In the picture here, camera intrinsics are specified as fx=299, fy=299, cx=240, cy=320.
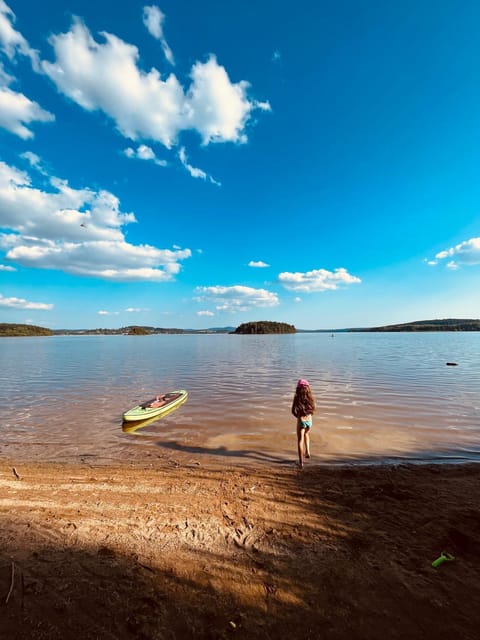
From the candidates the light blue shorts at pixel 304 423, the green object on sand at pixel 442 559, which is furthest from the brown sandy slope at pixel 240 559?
the light blue shorts at pixel 304 423

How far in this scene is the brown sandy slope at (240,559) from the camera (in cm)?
384

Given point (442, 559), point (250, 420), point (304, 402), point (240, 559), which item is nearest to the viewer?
point (442, 559)

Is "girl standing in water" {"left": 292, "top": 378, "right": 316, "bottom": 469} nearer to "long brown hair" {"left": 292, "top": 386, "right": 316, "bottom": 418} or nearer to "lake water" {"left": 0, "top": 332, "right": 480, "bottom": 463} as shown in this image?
"long brown hair" {"left": 292, "top": 386, "right": 316, "bottom": 418}

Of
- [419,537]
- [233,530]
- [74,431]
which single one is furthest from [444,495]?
[74,431]

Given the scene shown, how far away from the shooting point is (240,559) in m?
5.05

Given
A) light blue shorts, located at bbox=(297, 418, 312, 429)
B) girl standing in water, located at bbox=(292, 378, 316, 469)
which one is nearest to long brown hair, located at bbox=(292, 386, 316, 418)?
girl standing in water, located at bbox=(292, 378, 316, 469)

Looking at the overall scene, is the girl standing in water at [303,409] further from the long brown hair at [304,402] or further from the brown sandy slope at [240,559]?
the brown sandy slope at [240,559]

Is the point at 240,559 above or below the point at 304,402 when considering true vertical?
below

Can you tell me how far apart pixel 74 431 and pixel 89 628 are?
11.8m

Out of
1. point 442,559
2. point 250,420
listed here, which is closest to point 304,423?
point 442,559

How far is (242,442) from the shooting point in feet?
40.9

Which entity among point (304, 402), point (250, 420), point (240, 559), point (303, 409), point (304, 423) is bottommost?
point (250, 420)

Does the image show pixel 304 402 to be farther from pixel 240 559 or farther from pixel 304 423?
pixel 240 559

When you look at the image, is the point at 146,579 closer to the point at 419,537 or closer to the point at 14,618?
the point at 14,618
